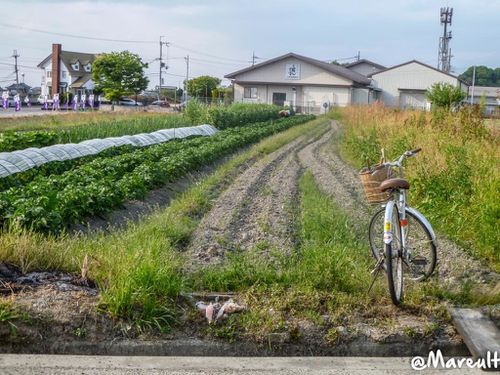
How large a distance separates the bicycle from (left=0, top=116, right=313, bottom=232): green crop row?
3.80 metres

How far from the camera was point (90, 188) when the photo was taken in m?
9.44

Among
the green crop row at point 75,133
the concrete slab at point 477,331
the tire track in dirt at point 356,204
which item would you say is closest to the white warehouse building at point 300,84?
the green crop row at point 75,133

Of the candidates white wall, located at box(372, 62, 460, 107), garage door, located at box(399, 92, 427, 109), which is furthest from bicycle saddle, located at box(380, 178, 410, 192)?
garage door, located at box(399, 92, 427, 109)

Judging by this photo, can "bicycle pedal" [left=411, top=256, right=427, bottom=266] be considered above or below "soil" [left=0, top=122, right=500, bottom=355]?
above

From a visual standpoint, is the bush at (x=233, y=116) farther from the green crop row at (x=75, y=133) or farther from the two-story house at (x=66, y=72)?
the two-story house at (x=66, y=72)

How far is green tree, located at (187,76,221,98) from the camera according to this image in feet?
275

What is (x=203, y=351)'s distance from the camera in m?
4.91

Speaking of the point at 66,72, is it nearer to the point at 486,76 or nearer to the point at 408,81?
the point at 408,81

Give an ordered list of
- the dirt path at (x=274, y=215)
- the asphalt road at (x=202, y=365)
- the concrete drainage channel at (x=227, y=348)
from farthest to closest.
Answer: the dirt path at (x=274, y=215)
the concrete drainage channel at (x=227, y=348)
the asphalt road at (x=202, y=365)

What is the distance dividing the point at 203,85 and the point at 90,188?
252 ft

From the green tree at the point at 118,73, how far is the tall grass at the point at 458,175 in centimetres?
5026

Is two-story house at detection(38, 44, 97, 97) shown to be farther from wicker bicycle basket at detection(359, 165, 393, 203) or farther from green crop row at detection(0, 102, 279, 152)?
wicker bicycle basket at detection(359, 165, 393, 203)

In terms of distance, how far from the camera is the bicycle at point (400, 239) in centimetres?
549

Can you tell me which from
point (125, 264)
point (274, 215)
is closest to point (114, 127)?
point (274, 215)
